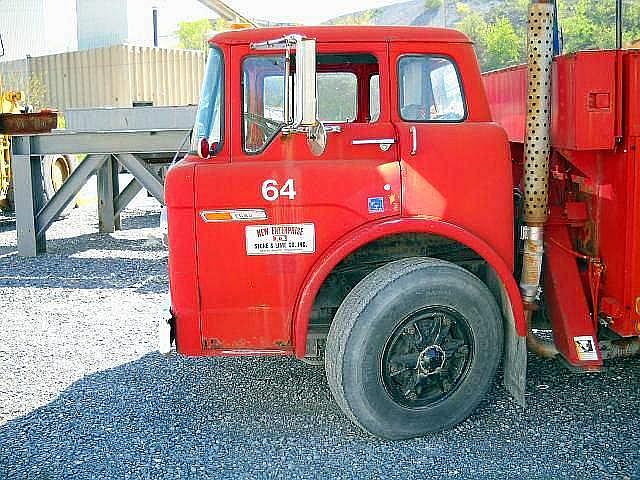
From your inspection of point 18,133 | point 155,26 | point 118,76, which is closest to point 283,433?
point 18,133

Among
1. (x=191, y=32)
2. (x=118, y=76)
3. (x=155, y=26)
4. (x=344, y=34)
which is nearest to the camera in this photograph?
(x=344, y=34)

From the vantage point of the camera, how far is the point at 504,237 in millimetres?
4340

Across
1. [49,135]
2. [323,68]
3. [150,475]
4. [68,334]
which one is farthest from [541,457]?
[49,135]

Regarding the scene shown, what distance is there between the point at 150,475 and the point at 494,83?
3441mm

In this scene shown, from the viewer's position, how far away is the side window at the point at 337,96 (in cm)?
452

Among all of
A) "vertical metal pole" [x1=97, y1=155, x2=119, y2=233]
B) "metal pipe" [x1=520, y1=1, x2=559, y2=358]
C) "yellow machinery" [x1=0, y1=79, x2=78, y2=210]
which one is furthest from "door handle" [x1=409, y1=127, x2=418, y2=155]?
"vertical metal pole" [x1=97, y1=155, x2=119, y2=233]

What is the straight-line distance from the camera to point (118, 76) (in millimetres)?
32750

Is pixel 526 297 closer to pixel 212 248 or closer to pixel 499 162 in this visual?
Result: pixel 499 162

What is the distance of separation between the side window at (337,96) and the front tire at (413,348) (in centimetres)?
90

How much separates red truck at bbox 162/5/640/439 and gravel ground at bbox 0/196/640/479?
258mm

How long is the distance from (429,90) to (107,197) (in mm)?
8307

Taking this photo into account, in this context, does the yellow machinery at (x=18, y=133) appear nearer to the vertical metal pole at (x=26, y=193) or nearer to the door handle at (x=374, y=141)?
the vertical metal pole at (x=26, y=193)

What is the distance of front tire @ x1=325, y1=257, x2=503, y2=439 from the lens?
4180 mm

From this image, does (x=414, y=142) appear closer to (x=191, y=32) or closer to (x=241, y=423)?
(x=241, y=423)
